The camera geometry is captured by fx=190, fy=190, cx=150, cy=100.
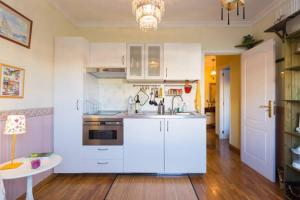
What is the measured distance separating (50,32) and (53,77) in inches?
25.8

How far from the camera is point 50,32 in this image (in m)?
2.79

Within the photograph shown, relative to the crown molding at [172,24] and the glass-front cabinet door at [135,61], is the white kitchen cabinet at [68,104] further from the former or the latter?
the crown molding at [172,24]

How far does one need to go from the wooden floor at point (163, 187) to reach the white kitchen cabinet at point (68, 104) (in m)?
0.34

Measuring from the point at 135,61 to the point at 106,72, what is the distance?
1.71 ft

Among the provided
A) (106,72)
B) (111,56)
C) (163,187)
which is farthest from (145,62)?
(163,187)

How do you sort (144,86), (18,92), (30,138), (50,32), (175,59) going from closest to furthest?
(18,92) < (30,138) < (50,32) < (175,59) < (144,86)

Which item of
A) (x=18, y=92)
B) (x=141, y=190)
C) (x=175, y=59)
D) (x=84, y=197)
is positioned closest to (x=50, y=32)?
(x=18, y=92)

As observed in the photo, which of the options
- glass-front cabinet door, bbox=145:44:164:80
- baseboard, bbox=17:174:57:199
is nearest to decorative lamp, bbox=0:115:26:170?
baseboard, bbox=17:174:57:199

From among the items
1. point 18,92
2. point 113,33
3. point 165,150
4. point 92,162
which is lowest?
point 92,162

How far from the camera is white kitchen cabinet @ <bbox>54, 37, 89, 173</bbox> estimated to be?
2.81m

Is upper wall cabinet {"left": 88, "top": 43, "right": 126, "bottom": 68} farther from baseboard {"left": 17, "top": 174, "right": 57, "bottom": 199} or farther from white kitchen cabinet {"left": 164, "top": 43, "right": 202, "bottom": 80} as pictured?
baseboard {"left": 17, "top": 174, "right": 57, "bottom": 199}

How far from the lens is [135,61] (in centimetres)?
313

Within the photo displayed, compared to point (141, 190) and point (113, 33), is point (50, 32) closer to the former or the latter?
point (113, 33)

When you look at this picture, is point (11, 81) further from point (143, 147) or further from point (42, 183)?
point (143, 147)
